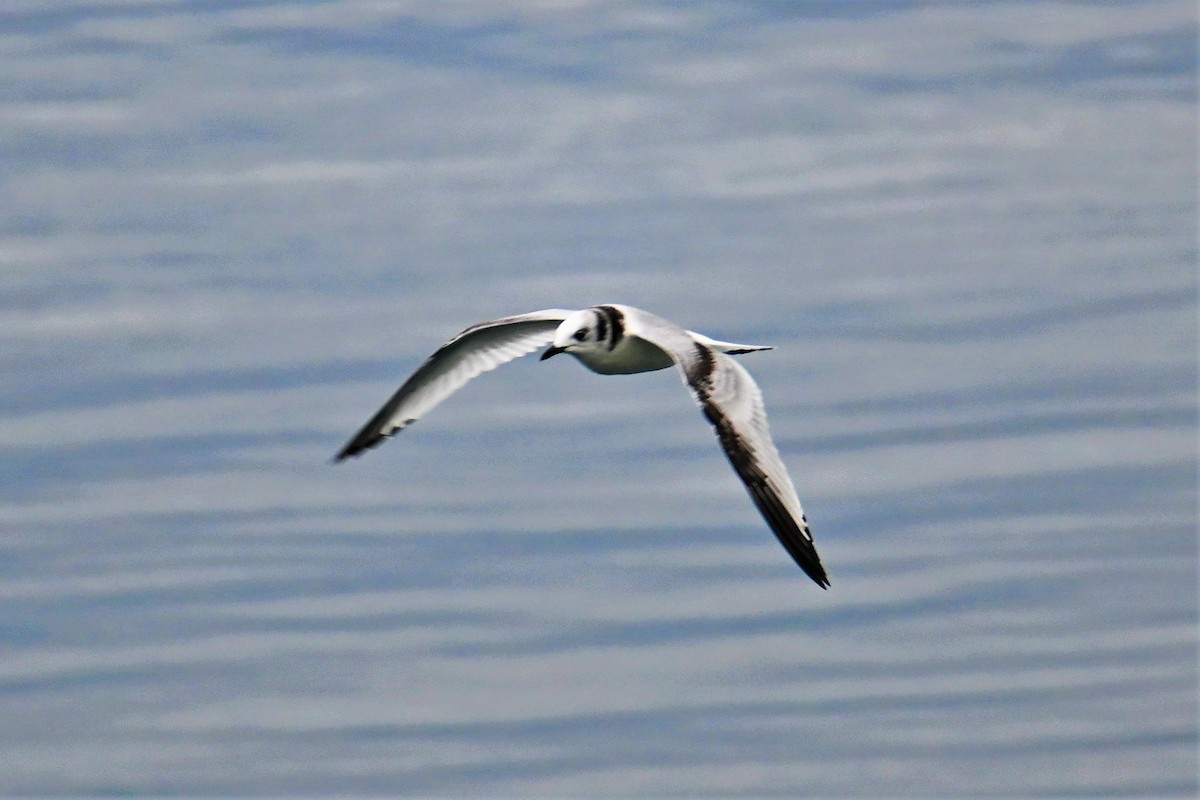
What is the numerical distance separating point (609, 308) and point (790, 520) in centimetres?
502

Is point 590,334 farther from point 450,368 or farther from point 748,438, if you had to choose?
point 748,438

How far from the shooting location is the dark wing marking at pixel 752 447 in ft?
52.1

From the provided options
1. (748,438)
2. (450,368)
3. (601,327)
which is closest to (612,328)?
(601,327)

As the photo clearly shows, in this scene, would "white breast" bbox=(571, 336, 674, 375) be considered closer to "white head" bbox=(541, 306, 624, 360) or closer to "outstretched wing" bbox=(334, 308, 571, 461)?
"white head" bbox=(541, 306, 624, 360)

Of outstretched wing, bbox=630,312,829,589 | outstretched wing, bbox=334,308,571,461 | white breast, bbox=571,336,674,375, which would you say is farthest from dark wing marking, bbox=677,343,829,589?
outstretched wing, bbox=334,308,571,461

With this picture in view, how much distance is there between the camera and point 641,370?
20.4m

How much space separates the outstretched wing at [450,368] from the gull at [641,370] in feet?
0.04

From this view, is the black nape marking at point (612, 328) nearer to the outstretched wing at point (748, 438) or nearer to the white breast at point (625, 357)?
the white breast at point (625, 357)

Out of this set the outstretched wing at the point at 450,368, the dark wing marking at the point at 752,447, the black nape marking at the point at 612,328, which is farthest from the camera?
the outstretched wing at the point at 450,368

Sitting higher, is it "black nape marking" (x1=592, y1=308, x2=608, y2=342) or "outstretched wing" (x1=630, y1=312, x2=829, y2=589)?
"black nape marking" (x1=592, y1=308, x2=608, y2=342)

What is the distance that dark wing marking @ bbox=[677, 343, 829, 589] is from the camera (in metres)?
15.9

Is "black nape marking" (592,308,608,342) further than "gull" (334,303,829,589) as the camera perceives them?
Yes

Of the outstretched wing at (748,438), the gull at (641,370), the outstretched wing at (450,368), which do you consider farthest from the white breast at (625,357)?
the outstretched wing at (450,368)

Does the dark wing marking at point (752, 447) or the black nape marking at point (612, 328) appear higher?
the black nape marking at point (612, 328)
